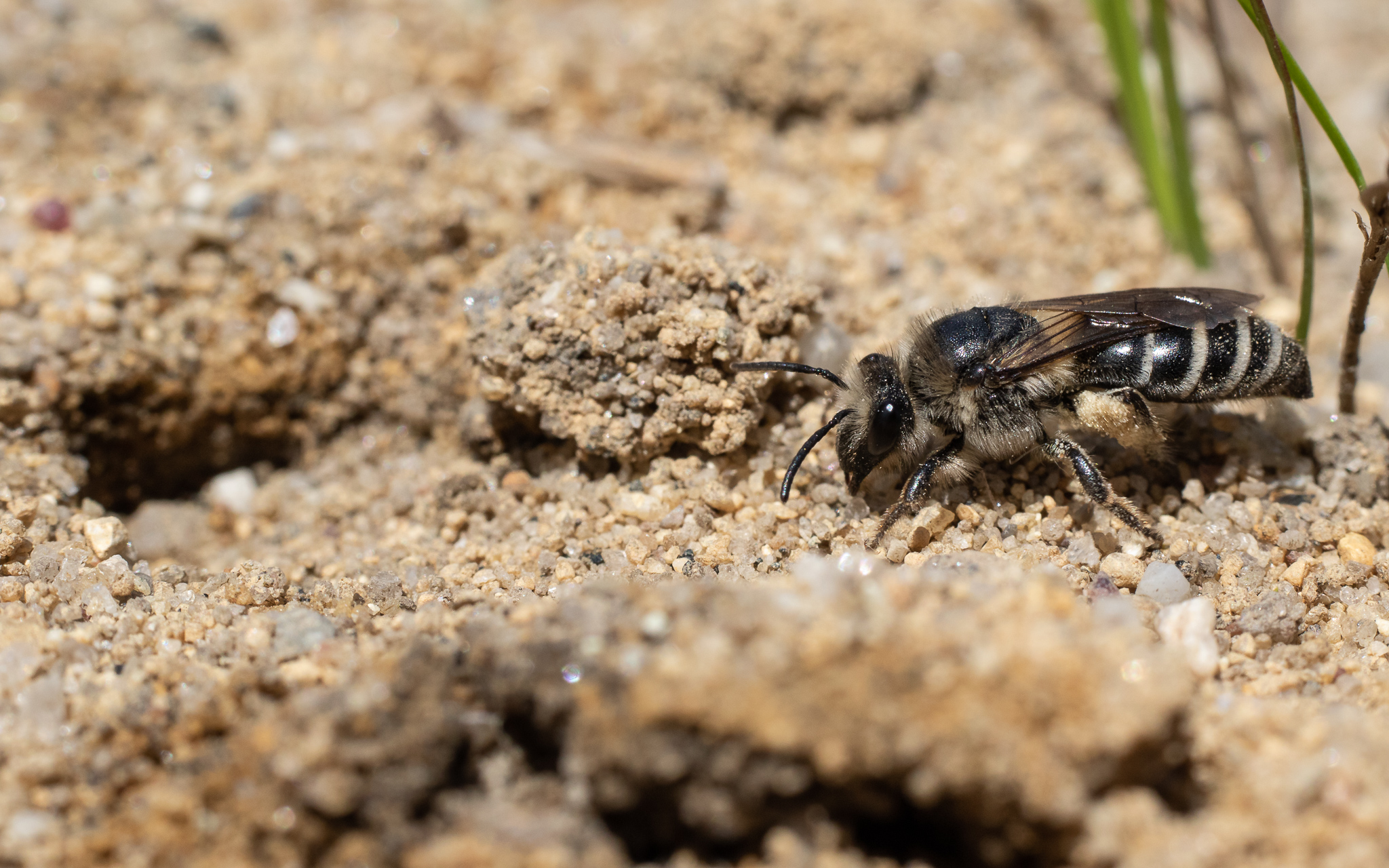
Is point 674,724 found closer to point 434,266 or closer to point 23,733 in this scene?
point 23,733

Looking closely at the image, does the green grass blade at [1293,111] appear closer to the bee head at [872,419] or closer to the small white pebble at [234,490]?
the bee head at [872,419]

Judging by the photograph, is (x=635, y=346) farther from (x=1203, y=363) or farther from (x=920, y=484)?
(x=1203, y=363)

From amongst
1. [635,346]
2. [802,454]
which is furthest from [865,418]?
[635,346]

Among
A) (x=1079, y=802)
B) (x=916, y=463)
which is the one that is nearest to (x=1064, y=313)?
(x=916, y=463)

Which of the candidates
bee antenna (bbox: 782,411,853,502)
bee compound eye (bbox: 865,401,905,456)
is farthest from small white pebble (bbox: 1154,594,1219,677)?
bee antenna (bbox: 782,411,853,502)

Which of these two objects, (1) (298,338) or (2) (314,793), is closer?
A: (2) (314,793)
